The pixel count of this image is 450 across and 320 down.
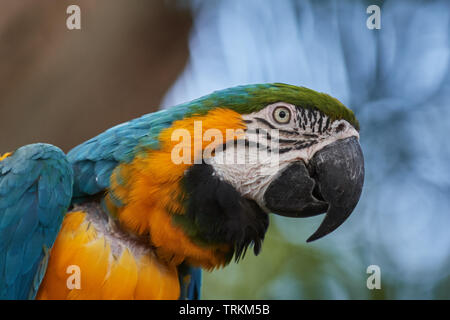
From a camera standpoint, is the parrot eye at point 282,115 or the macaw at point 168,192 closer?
the macaw at point 168,192

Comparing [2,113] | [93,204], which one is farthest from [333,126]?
[2,113]

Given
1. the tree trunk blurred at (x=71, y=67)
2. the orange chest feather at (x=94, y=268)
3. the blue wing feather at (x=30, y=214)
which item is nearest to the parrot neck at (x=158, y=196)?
the orange chest feather at (x=94, y=268)

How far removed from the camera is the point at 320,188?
2.31 m

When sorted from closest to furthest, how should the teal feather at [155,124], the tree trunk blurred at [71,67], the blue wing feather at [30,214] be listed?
the blue wing feather at [30,214]
the teal feather at [155,124]
the tree trunk blurred at [71,67]

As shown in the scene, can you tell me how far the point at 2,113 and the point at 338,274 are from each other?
3835 millimetres

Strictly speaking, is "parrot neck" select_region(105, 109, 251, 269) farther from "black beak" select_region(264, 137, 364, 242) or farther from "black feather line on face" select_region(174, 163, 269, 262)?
"black beak" select_region(264, 137, 364, 242)

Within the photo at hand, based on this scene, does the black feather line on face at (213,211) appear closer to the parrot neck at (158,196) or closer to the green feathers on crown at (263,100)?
the parrot neck at (158,196)

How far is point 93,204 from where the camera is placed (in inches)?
93.0

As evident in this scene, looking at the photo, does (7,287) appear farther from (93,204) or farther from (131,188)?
(131,188)

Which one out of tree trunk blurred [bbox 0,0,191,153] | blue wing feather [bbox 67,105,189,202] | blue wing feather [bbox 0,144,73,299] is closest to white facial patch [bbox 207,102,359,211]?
blue wing feather [bbox 67,105,189,202]

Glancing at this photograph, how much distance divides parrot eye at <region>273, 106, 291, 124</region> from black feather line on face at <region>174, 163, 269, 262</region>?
1.36ft

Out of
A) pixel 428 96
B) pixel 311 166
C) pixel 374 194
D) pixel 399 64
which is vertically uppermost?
pixel 399 64

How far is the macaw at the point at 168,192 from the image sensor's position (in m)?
2.22

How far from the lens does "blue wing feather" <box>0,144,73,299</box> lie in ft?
7.16
